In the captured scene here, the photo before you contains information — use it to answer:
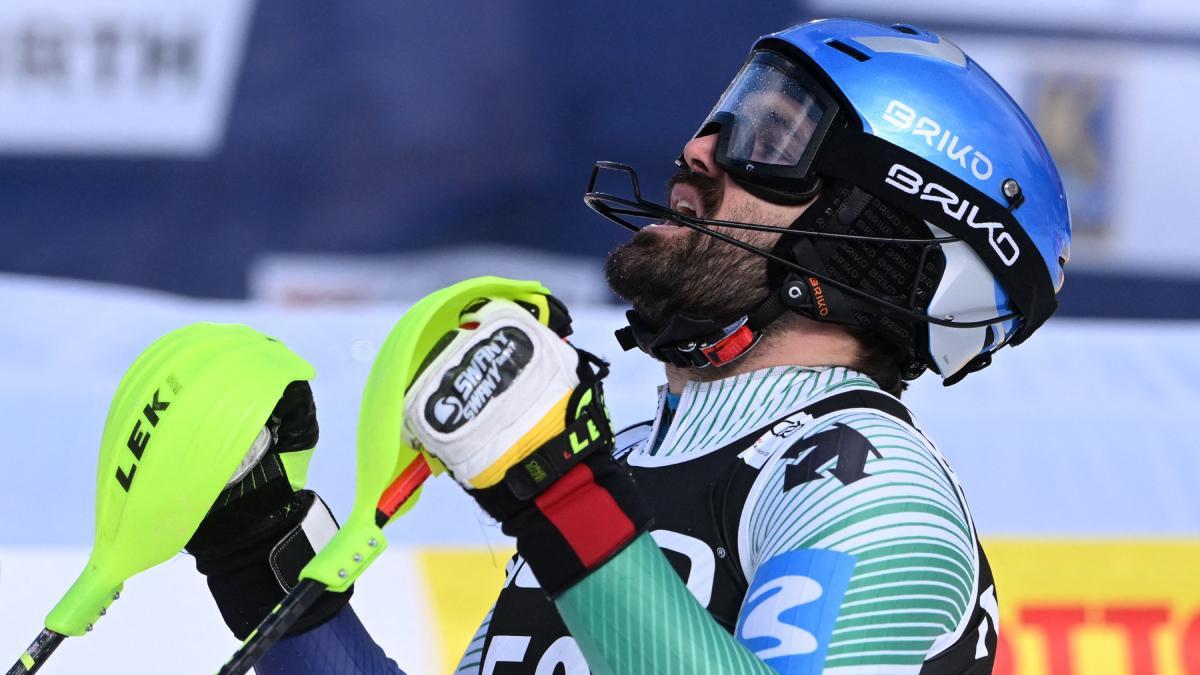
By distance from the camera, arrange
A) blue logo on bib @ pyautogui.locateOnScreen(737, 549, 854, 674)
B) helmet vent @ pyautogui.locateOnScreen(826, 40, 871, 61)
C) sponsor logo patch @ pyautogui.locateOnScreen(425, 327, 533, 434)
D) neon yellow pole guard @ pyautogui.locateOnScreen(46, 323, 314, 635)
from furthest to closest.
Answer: helmet vent @ pyautogui.locateOnScreen(826, 40, 871, 61) < neon yellow pole guard @ pyautogui.locateOnScreen(46, 323, 314, 635) < blue logo on bib @ pyautogui.locateOnScreen(737, 549, 854, 674) < sponsor logo patch @ pyautogui.locateOnScreen(425, 327, 533, 434)

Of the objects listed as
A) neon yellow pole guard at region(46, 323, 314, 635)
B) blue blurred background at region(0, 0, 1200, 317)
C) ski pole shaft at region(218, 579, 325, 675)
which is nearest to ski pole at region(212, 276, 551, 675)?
ski pole shaft at region(218, 579, 325, 675)

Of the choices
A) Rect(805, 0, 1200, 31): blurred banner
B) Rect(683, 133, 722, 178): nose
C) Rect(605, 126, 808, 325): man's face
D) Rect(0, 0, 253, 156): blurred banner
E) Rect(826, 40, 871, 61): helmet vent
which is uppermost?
Rect(826, 40, 871, 61): helmet vent

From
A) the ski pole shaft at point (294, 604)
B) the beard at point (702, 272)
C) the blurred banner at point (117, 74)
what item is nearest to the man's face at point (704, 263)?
the beard at point (702, 272)

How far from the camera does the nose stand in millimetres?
1853

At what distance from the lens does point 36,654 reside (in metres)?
1.52

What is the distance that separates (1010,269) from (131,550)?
1.17m

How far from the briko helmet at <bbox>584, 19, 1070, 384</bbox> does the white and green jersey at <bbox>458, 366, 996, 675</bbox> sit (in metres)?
0.12

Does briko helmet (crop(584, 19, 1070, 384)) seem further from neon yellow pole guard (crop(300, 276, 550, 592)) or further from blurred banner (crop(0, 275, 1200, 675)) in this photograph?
blurred banner (crop(0, 275, 1200, 675))

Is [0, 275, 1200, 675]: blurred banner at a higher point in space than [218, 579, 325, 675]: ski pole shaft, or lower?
lower

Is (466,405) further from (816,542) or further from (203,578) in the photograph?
(203,578)

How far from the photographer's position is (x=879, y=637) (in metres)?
1.29

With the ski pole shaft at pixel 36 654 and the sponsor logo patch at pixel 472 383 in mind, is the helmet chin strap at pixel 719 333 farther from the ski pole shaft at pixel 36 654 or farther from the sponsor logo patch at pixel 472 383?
the ski pole shaft at pixel 36 654

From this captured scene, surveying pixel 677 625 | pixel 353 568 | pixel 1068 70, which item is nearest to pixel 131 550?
pixel 353 568

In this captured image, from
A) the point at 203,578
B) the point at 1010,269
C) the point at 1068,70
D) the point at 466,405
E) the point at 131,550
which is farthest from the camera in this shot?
the point at 1068,70
